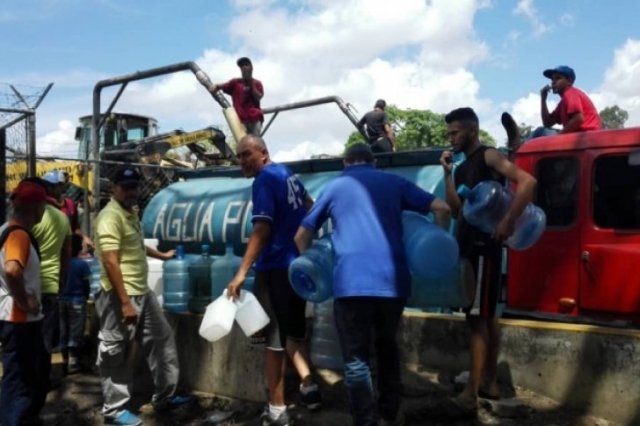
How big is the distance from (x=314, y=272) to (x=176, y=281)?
3.01 m

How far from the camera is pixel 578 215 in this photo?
5480mm

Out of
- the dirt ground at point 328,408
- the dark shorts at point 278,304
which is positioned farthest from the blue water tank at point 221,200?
the dark shorts at point 278,304

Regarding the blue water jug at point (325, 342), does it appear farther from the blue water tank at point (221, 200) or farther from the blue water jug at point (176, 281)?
the blue water jug at point (176, 281)

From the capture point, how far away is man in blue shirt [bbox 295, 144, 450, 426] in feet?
12.9

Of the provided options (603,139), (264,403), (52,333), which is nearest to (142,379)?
(52,333)

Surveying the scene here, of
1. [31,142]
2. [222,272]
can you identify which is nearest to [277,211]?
[222,272]

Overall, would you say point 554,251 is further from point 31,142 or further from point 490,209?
point 31,142

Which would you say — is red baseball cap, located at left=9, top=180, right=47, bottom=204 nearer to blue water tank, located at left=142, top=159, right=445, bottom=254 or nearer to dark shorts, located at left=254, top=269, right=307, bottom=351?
dark shorts, located at left=254, top=269, right=307, bottom=351

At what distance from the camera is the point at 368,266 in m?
3.91

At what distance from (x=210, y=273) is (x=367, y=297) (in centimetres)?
316

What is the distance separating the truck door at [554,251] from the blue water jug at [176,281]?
314cm

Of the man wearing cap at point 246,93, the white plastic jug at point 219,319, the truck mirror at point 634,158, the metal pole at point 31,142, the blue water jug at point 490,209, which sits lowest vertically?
the white plastic jug at point 219,319

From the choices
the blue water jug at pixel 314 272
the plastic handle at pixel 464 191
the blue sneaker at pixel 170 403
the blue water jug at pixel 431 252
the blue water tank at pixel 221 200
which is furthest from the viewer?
the blue water tank at pixel 221 200

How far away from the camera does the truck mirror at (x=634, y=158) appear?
5206 millimetres
